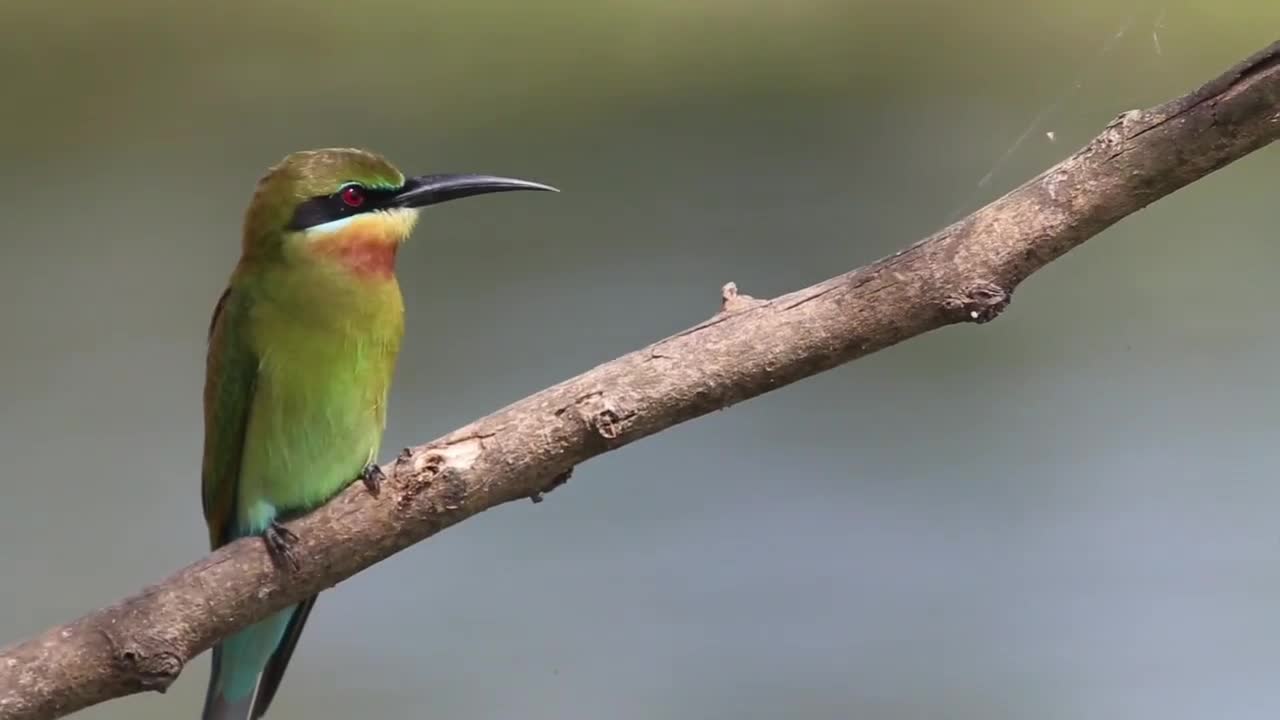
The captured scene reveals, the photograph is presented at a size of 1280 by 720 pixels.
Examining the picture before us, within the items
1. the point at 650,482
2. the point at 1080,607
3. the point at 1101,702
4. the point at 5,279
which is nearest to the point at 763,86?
the point at 650,482

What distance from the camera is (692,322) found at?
328cm

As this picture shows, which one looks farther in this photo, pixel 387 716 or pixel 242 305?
pixel 387 716

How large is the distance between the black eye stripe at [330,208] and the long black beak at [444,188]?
0.09 ft

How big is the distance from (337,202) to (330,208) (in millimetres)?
16

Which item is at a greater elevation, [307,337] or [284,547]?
[307,337]

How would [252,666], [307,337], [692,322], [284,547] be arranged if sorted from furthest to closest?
1. [692,322]
2. [252,666]
3. [307,337]
4. [284,547]

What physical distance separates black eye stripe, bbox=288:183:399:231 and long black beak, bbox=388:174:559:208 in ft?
0.09

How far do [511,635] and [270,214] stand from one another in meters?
1.48

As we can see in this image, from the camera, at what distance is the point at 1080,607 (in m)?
3.03

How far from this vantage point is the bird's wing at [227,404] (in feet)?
6.63

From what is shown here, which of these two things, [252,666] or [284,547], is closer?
[284,547]

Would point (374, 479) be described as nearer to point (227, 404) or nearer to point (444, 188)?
point (227, 404)

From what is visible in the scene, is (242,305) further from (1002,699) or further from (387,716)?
(1002,699)

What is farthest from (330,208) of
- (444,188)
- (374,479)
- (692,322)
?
(692,322)
